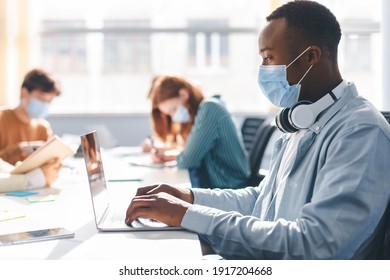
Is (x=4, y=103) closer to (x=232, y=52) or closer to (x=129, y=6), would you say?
(x=129, y=6)

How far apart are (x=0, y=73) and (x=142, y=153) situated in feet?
7.01

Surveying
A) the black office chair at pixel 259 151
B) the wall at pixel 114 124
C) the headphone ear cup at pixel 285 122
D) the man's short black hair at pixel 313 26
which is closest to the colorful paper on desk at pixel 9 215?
the headphone ear cup at pixel 285 122

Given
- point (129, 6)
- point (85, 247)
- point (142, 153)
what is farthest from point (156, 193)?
point (129, 6)

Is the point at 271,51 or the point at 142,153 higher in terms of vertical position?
the point at 271,51

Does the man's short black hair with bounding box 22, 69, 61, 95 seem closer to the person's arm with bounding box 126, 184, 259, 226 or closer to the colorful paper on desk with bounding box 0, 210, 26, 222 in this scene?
the colorful paper on desk with bounding box 0, 210, 26, 222

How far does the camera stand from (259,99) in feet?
17.3

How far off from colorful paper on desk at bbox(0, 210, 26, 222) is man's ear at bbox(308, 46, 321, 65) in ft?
2.95

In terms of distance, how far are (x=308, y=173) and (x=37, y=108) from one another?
234 centimetres

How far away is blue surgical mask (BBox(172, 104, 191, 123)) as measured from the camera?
2.95 m

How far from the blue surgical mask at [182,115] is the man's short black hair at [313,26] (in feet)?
5.43

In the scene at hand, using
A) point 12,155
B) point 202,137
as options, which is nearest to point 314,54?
point 202,137

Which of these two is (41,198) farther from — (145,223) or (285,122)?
(285,122)

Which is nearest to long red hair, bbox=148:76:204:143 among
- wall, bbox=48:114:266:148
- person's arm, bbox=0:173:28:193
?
person's arm, bbox=0:173:28:193

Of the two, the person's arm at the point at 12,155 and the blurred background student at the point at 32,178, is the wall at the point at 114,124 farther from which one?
the blurred background student at the point at 32,178
